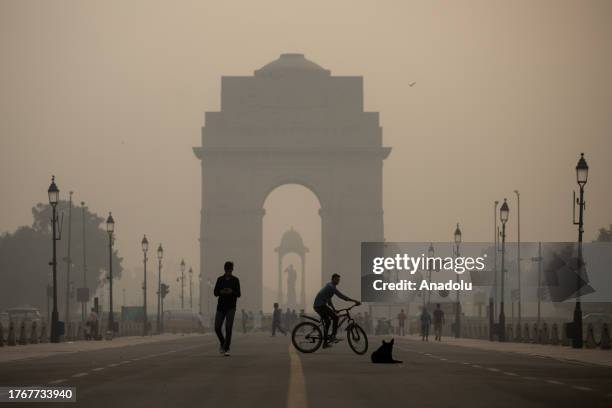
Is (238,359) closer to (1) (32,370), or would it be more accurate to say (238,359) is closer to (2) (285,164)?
(1) (32,370)

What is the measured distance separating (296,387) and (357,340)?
1268cm

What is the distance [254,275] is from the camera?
120 m

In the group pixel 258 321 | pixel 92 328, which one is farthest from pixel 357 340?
pixel 258 321

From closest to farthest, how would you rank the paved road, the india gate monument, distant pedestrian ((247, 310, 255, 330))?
the paved road → distant pedestrian ((247, 310, 255, 330)) → the india gate monument

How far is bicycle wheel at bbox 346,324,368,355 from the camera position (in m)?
31.7

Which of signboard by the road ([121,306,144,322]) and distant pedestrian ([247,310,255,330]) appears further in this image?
distant pedestrian ([247,310,255,330])

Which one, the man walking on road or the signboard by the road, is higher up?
the man walking on road

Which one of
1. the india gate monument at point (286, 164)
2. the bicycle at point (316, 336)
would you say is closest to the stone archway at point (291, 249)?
the india gate monument at point (286, 164)

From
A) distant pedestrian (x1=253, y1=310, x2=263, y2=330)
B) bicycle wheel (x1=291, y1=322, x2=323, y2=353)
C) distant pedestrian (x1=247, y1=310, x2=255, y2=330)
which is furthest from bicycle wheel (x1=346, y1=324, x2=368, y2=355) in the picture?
distant pedestrian (x1=253, y1=310, x2=263, y2=330)

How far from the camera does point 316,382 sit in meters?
20.6

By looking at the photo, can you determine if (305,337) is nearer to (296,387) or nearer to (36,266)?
(296,387)

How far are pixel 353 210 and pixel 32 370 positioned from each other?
95761mm

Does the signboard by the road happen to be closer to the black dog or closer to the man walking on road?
the man walking on road

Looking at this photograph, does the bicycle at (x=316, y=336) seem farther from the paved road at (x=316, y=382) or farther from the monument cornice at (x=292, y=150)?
the monument cornice at (x=292, y=150)
